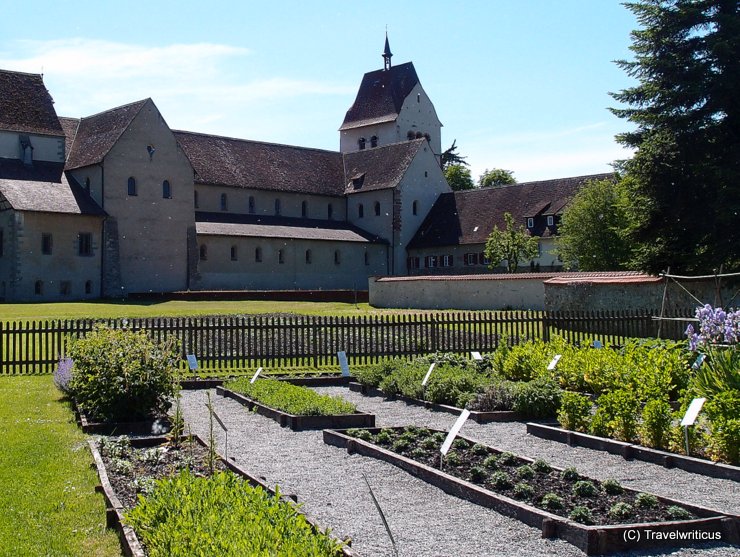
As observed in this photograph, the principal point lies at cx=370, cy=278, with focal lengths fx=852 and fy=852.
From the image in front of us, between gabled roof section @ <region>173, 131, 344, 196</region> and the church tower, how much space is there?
369 inches

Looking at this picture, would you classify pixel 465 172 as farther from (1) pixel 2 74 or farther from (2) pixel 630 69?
(2) pixel 630 69

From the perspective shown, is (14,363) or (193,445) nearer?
(193,445)

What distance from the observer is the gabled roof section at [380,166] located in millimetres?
66875

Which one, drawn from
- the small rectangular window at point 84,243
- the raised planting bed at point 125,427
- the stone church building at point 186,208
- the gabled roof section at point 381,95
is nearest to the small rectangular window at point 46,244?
the stone church building at point 186,208

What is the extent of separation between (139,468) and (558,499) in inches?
185

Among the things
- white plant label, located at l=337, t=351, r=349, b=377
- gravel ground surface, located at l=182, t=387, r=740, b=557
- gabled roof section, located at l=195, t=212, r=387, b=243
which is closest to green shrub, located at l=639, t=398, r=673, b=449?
gravel ground surface, located at l=182, t=387, r=740, b=557

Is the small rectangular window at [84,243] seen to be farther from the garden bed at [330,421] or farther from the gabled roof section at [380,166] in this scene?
the garden bed at [330,421]

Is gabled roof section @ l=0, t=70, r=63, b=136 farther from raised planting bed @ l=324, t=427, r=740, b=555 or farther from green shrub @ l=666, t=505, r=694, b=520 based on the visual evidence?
green shrub @ l=666, t=505, r=694, b=520

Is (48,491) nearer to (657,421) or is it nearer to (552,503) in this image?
(552,503)

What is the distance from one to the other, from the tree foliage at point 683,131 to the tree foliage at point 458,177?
60.4 meters

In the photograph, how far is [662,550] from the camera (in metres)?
7.18

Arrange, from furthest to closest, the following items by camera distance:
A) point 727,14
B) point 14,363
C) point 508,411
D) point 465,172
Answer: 1. point 465,172
2. point 727,14
3. point 14,363
4. point 508,411

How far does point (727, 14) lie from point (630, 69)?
415 centimetres

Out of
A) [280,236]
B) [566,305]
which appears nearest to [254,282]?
[280,236]
